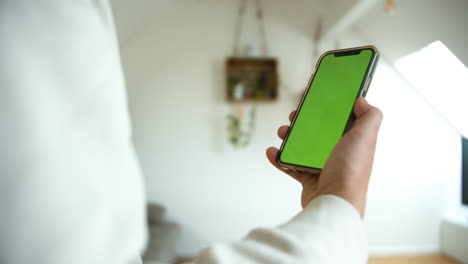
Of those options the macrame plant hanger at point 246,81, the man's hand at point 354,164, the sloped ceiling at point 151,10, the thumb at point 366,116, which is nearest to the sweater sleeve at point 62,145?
the man's hand at point 354,164

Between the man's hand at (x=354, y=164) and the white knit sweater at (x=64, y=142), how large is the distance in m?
0.25

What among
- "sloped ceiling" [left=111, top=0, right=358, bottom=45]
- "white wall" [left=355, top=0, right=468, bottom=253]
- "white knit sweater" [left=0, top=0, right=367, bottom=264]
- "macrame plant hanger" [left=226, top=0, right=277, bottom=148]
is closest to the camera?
"white knit sweater" [left=0, top=0, right=367, bottom=264]

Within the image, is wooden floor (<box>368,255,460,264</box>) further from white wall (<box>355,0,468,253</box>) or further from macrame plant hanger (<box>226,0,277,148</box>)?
macrame plant hanger (<box>226,0,277,148</box>)

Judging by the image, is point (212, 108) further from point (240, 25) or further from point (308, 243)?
point (308, 243)

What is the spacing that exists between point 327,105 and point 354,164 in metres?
0.12

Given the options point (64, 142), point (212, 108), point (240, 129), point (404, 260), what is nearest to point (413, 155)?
point (404, 260)

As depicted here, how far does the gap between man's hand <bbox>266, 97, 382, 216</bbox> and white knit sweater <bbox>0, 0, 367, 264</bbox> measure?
0.84 feet

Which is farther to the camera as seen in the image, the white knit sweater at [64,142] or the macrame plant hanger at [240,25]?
the macrame plant hanger at [240,25]

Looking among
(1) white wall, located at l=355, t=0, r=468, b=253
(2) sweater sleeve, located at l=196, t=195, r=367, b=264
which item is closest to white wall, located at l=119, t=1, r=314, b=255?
(1) white wall, located at l=355, t=0, r=468, b=253

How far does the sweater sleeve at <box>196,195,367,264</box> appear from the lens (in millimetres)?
202

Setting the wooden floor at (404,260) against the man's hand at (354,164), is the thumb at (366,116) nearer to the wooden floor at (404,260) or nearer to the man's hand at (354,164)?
the man's hand at (354,164)

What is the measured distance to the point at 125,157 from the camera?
15cm

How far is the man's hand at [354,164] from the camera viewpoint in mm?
300

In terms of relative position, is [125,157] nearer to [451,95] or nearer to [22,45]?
[22,45]
